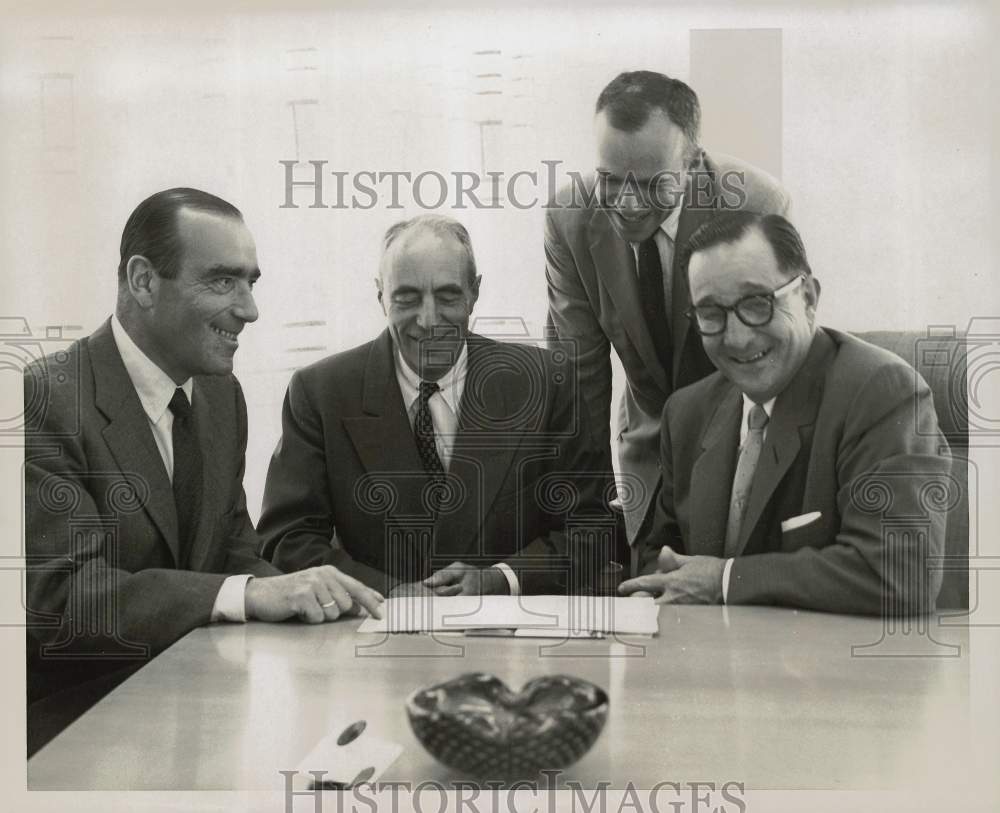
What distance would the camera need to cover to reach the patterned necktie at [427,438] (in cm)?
319

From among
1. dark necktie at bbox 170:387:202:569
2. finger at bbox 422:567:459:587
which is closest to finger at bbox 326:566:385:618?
finger at bbox 422:567:459:587

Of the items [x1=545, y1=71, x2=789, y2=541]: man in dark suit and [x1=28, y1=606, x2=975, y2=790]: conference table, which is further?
[x1=545, y1=71, x2=789, y2=541]: man in dark suit

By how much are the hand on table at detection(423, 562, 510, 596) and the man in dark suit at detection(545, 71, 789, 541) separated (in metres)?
0.34

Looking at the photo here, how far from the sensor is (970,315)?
3195mm

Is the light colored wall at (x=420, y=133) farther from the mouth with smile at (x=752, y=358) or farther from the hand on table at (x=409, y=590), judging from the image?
the hand on table at (x=409, y=590)

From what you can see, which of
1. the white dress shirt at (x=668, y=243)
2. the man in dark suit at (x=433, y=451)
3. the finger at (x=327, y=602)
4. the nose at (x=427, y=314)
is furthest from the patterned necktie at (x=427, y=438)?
the white dress shirt at (x=668, y=243)

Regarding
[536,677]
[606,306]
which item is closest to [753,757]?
[536,677]

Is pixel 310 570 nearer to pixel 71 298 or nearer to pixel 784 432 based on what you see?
pixel 71 298

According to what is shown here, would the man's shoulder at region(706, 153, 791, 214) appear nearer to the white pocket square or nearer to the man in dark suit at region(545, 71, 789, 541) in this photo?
the man in dark suit at region(545, 71, 789, 541)

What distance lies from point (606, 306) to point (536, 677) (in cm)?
92

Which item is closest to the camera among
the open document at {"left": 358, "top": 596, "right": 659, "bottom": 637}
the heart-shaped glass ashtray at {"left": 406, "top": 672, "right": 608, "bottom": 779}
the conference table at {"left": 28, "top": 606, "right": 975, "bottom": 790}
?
the heart-shaped glass ashtray at {"left": 406, "top": 672, "right": 608, "bottom": 779}

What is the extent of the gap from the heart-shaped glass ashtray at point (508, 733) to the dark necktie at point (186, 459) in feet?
3.06

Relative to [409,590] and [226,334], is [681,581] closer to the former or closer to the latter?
[409,590]

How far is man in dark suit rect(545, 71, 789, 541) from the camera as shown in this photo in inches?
124
